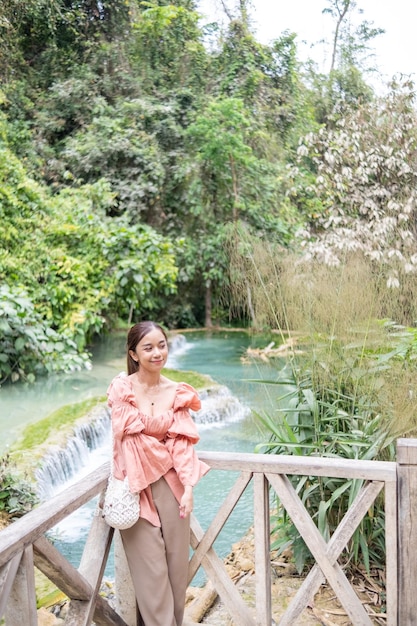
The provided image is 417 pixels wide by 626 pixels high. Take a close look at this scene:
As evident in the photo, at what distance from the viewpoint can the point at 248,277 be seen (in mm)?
2842

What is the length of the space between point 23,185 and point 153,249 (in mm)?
1925

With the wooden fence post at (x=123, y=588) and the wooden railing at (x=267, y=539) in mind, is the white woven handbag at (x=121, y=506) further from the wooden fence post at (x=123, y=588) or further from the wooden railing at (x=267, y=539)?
the wooden fence post at (x=123, y=588)

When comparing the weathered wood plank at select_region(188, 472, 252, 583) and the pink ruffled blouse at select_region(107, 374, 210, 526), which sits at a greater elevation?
the pink ruffled blouse at select_region(107, 374, 210, 526)

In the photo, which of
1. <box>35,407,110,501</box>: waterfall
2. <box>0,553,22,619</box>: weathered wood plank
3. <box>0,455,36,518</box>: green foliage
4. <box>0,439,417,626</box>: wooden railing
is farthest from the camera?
<box>35,407,110,501</box>: waterfall

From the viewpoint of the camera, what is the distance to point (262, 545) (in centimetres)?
182

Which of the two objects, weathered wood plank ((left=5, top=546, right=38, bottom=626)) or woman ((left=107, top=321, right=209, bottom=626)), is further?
woman ((left=107, top=321, right=209, bottom=626))

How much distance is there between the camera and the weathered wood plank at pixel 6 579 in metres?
1.29

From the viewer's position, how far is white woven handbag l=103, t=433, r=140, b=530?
1690mm

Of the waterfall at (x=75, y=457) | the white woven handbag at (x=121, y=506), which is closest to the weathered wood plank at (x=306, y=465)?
the white woven handbag at (x=121, y=506)

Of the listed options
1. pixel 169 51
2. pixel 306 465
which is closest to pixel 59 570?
pixel 306 465

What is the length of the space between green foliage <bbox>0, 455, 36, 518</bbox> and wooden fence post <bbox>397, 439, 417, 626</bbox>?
7.92ft

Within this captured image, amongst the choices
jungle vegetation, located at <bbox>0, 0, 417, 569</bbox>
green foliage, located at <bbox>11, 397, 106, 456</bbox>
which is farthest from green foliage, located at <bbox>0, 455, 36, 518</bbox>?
jungle vegetation, located at <bbox>0, 0, 417, 569</bbox>

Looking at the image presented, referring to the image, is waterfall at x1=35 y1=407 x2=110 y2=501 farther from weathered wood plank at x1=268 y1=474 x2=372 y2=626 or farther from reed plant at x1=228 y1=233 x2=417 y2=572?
weathered wood plank at x1=268 y1=474 x2=372 y2=626

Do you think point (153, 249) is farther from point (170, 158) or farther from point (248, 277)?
point (248, 277)
